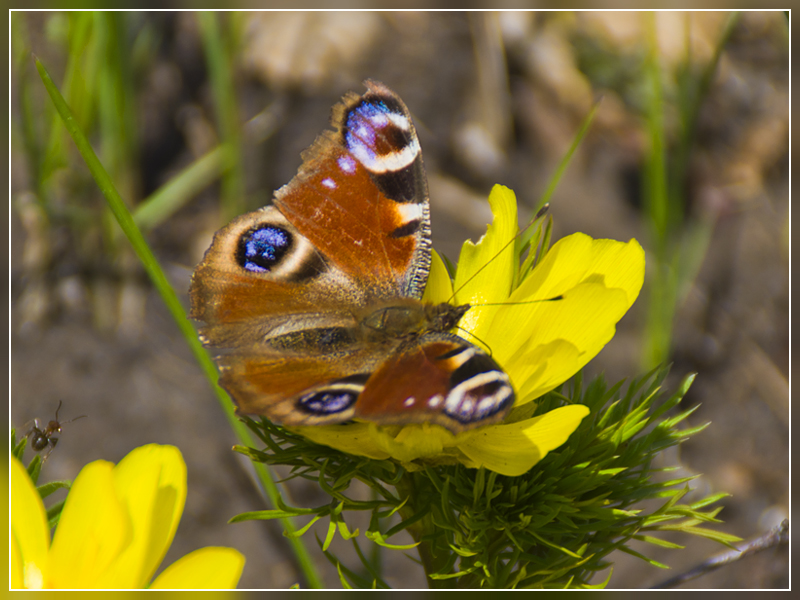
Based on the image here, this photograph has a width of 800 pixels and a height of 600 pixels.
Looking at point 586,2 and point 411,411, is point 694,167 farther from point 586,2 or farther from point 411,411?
point 411,411

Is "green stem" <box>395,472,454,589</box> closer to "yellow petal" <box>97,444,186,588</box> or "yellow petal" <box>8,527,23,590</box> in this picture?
"yellow petal" <box>97,444,186,588</box>

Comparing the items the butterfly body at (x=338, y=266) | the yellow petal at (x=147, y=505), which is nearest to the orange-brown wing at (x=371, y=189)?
the butterfly body at (x=338, y=266)

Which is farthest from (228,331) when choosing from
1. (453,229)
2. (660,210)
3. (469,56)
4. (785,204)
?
(785,204)

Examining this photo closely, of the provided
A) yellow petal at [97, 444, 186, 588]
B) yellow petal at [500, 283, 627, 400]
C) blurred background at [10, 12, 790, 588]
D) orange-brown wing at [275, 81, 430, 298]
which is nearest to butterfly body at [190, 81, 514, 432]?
orange-brown wing at [275, 81, 430, 298]

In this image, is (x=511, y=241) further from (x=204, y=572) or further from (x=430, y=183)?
(x=430, y=183)

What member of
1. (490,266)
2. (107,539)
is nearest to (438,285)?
(490,266)

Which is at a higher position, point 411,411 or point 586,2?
point 586,2

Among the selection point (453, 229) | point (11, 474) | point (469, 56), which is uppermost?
point (469, 56)

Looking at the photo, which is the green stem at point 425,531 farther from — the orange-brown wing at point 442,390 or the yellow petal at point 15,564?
the yellow petal at point 15,564
